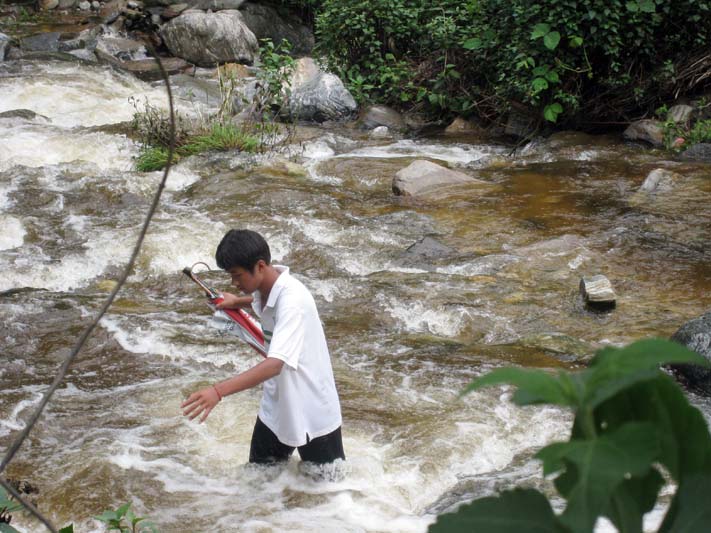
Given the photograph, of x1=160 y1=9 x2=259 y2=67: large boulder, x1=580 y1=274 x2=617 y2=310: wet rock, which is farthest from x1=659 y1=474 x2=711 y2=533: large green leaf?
x1=160 y1=9 x2=259 y2=67: large boulder

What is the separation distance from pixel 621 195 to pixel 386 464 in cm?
572

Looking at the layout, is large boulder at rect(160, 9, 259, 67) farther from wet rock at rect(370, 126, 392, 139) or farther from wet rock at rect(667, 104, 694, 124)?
wet rock at rect(667, 104, 694, 124)

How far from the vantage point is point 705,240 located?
7.72 meters

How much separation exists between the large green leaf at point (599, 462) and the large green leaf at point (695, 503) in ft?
0.27

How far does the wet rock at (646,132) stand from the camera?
10.8 metres

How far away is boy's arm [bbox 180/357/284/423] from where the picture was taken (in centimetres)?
305

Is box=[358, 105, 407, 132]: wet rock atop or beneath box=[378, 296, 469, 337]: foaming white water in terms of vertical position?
beneath

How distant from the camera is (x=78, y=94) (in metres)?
13.4

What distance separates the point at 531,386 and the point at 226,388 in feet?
9.14

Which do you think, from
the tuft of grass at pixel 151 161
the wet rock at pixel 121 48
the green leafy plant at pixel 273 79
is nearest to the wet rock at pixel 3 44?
the wet rock at pixel 121 48

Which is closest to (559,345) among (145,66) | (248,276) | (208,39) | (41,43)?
(248,276)

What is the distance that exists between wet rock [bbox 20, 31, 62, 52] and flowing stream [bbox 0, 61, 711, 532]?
498 centimetres

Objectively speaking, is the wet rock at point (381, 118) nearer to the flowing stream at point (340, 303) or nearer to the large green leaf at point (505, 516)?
the flowing stream at point (340, 303)

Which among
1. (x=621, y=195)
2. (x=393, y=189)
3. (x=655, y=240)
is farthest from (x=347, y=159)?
(x=655, y=240)
